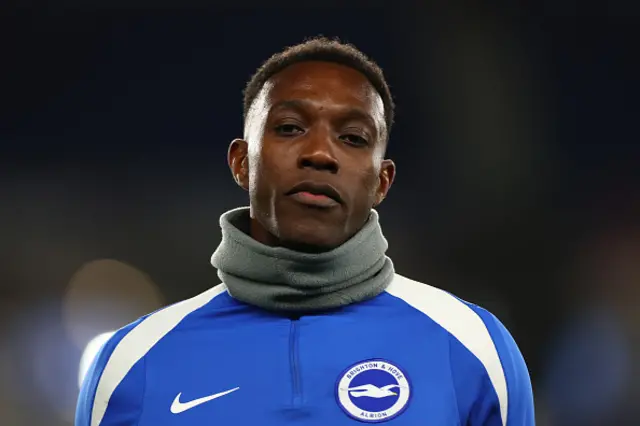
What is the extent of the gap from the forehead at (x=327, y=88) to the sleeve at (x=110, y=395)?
1.67 ft

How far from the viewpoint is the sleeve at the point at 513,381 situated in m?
1.30

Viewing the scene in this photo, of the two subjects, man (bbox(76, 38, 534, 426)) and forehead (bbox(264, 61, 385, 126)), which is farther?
forehead (bbox(264, 61, 385, 126))

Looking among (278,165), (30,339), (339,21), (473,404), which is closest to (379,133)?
(278,165)

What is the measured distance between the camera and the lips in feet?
4.38

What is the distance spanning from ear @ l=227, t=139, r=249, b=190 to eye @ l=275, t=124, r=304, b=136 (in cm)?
12

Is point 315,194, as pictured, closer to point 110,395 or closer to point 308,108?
point 308,108

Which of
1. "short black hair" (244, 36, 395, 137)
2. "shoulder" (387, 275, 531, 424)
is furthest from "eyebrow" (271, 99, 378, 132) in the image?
"shoulder" (387, 275, 531, 424)

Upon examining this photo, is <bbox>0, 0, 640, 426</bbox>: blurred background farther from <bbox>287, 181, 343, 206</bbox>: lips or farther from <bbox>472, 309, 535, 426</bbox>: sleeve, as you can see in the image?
<bbox>287, 181, 343, 206</bbox>: lips

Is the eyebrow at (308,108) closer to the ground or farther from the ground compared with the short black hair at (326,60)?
closer to the ground

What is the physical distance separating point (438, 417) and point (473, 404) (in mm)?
68

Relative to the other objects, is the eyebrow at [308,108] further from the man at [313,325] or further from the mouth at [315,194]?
the mouth at [315,194]

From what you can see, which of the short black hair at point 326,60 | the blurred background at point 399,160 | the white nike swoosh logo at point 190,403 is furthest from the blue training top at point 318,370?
the blurred background at point 399,160

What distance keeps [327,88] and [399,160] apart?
163 inches

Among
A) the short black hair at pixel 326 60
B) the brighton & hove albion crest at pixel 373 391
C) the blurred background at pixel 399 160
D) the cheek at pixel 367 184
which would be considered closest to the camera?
the brighton & hove albion crest at pixel 373 391
